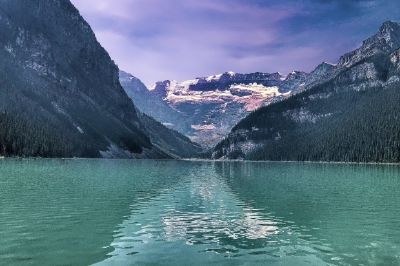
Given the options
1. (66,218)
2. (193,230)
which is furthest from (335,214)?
(66,218)

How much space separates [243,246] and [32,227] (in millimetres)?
20715

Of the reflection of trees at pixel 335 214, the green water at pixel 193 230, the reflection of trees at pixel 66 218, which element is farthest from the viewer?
the reflection of trees at pixel 335 214

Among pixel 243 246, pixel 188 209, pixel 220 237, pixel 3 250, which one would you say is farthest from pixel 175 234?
pixel 188 209

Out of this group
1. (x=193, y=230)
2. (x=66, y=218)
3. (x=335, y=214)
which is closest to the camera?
(x=193, y=230)

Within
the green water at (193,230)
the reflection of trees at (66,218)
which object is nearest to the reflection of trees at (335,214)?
the green water at (193,230)

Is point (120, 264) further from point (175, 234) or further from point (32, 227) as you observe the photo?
point (32, 227)

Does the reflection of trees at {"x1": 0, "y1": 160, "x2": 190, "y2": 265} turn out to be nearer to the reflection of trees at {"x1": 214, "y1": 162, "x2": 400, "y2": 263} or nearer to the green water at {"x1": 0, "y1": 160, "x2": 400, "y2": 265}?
the green water at {"x1": 0, "y1": 160, "x2": 400, "y2": 265}

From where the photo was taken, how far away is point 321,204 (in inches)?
2630

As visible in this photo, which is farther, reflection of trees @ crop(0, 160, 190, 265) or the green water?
reflection of trees @ crop(0, 160, 190, 265)

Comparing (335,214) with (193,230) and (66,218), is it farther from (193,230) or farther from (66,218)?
(66,218)

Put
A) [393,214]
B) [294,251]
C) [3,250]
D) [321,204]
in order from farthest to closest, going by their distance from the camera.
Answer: [321,204]
[393,214]
[294,251]
[3,250]

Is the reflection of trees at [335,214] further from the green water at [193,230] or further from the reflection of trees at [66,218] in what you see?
the reflection of trees at [66,218]

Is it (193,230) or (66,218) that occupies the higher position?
(66,218)

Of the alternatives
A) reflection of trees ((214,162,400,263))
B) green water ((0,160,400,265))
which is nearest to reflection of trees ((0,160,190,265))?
green water ((0,160,400,265))
